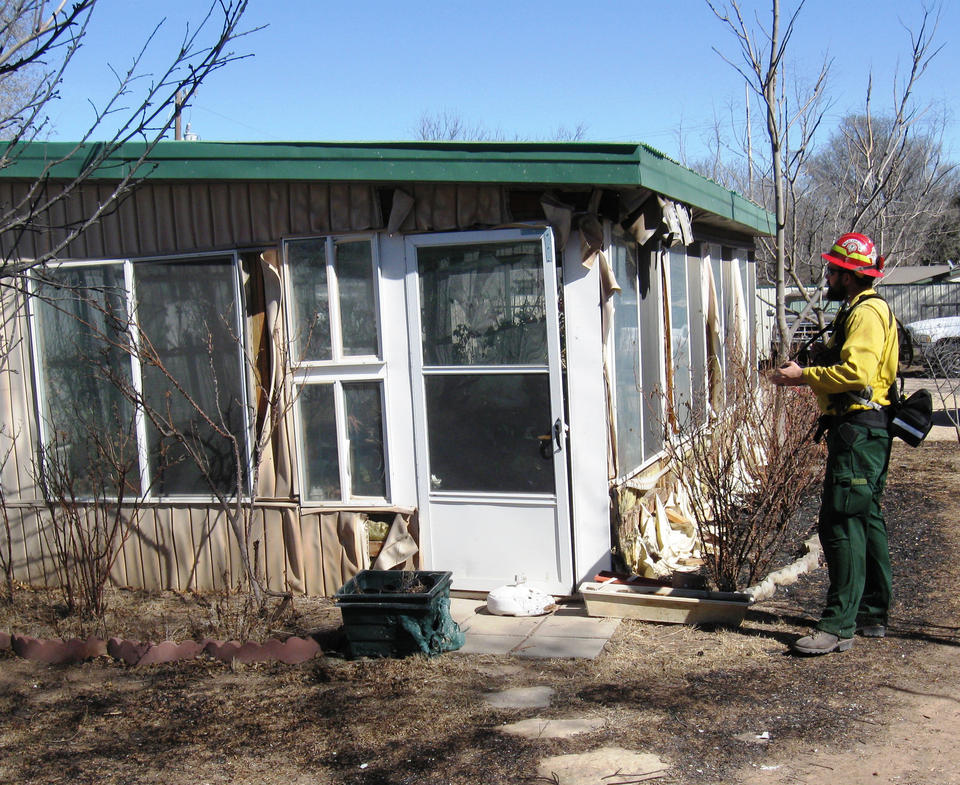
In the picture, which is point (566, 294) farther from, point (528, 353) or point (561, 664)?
point (561, 664)

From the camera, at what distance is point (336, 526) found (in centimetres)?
594

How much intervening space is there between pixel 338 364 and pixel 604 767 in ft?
10.3

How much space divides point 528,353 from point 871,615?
7.54ft

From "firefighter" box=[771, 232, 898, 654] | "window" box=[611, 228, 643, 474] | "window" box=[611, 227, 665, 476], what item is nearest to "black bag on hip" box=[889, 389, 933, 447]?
"firefighter" box=[771, 232, 898, 654]

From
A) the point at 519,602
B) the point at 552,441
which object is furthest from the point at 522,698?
the point at 552,441

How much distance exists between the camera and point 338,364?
5.88 m

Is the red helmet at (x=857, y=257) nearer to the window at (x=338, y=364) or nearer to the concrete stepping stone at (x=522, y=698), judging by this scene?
the concrete stepping stone at (x=522, y=698)

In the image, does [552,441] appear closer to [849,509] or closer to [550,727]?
[849,509]

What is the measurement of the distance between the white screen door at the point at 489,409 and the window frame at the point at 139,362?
3.65 ft

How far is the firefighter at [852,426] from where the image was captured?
445cm

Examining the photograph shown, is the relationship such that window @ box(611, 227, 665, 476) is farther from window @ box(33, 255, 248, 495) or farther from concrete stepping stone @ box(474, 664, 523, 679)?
window @ box(33, 255, 248, 495)

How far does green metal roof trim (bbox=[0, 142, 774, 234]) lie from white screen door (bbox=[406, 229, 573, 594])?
15.6 inches

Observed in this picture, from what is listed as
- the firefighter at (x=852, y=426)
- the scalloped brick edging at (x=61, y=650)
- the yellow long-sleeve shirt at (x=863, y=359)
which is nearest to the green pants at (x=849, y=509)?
the firefighter at (x=852, y=426)

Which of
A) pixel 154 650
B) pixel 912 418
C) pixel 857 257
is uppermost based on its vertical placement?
pixel 857 257
